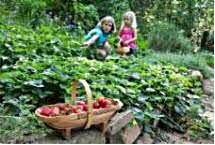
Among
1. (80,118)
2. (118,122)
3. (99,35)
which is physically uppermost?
(99,35)

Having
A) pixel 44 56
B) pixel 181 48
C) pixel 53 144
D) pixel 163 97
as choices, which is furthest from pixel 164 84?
pixel 181 48

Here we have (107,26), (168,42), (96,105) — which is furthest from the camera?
(168,42)

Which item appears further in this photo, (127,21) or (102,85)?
(127,21)

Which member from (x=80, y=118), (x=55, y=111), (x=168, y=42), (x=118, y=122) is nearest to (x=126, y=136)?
(x=118, y=122)

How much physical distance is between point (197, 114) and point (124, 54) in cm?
187

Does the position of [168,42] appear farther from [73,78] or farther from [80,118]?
[80,118]

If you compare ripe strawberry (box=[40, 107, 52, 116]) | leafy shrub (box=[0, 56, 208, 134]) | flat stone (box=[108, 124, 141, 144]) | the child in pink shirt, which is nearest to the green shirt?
the child in pink shirt

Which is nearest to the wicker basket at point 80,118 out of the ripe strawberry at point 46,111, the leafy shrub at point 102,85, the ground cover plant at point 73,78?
the ripe strawberry at point 46,111

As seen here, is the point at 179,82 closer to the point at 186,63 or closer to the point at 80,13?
the point at 186,63

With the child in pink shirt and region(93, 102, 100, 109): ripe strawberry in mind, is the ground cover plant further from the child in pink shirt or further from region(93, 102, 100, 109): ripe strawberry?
region(93, 102, 100, 109): ripe strawberry

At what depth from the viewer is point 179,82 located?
4160 millimetres

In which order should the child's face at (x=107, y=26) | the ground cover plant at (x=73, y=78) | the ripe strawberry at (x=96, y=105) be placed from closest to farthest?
the ripe strawberry at (x=96, y=105) < the ground cover plant at (x=73, y=78) < the child's face at (x=107, y=26)

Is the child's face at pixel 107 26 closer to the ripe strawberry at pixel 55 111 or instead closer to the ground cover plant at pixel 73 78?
the ground cover plant at pixel 73 78

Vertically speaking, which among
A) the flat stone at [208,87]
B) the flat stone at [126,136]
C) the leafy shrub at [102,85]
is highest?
the leafy shrub at [102,85]
